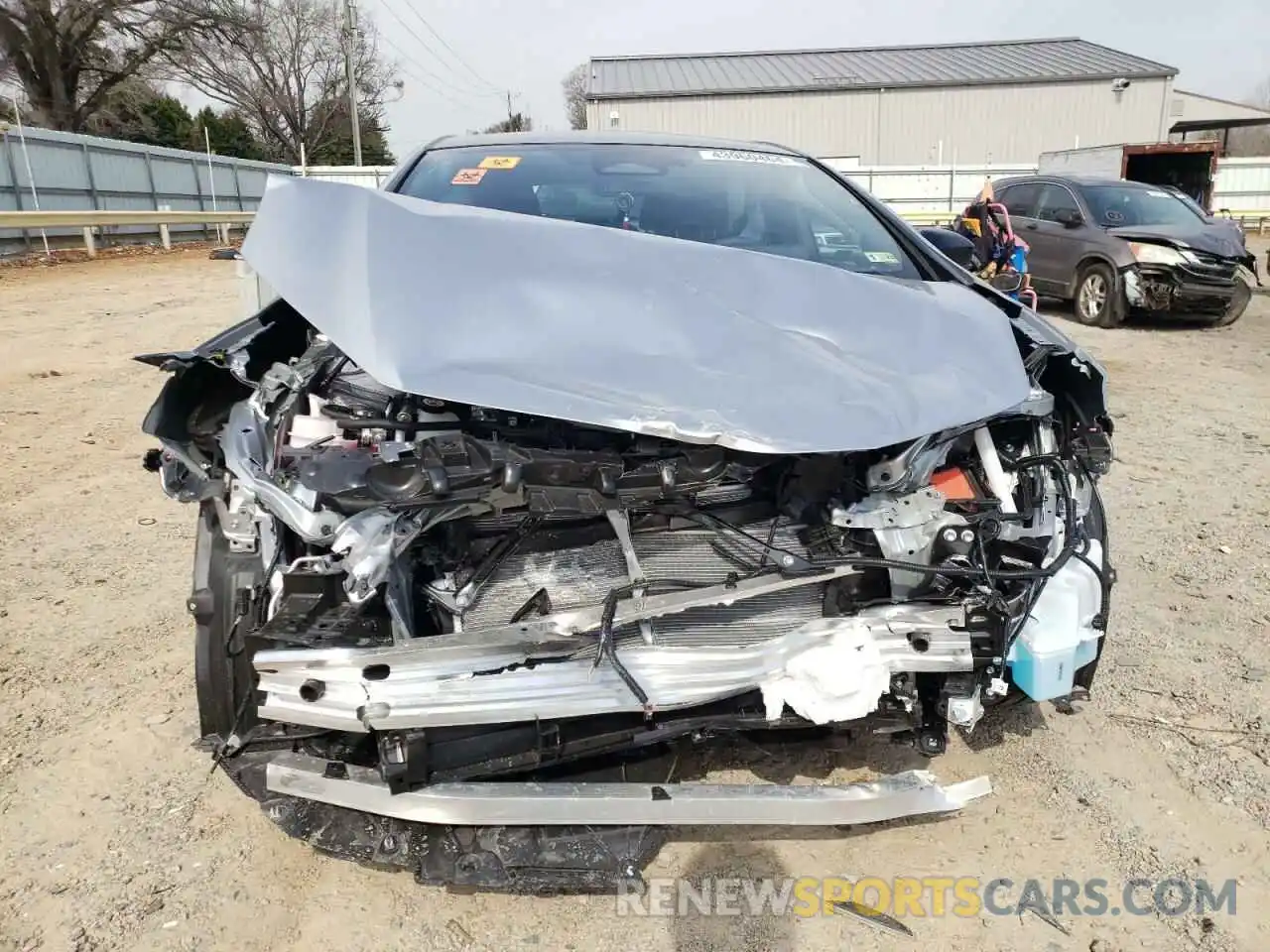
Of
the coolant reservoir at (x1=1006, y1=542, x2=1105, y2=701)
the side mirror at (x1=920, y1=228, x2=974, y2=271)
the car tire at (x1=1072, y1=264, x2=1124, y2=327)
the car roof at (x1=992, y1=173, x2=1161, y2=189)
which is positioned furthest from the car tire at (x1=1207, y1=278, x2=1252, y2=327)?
the coolant reservoir at (x1=1006, y1=542, x2=1105, y2=701)

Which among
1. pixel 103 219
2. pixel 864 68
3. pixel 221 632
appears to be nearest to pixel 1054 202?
pixel 221 632

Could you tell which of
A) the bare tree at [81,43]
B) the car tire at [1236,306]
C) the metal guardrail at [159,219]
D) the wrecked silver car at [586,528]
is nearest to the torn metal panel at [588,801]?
the wrecked silver car at [586,528]

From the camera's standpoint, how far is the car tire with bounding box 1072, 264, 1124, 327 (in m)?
9.58

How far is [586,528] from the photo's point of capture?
220cm

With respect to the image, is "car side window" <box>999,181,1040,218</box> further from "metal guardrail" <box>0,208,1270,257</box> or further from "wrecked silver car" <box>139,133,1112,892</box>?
"wrecked silver car" <box>139,133,1112,892</box>

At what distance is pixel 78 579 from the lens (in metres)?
3.64

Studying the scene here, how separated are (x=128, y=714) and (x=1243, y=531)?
465 centimetres

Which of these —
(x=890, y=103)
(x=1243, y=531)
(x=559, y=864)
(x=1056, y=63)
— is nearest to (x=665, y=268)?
(x=559, y=864)

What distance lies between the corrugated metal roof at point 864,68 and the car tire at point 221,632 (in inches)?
1263

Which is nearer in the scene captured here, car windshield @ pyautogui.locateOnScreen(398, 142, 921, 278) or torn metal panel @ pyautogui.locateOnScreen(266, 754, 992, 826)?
torn metal panel @ pyautogui.locateOnScreen(266, 754, 992, 826)

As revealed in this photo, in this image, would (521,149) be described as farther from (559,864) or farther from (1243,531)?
(1243,531)

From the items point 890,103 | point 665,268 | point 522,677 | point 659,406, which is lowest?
point 522,677

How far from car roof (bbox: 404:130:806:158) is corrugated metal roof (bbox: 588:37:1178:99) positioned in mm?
30107

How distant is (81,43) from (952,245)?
97.8ft
